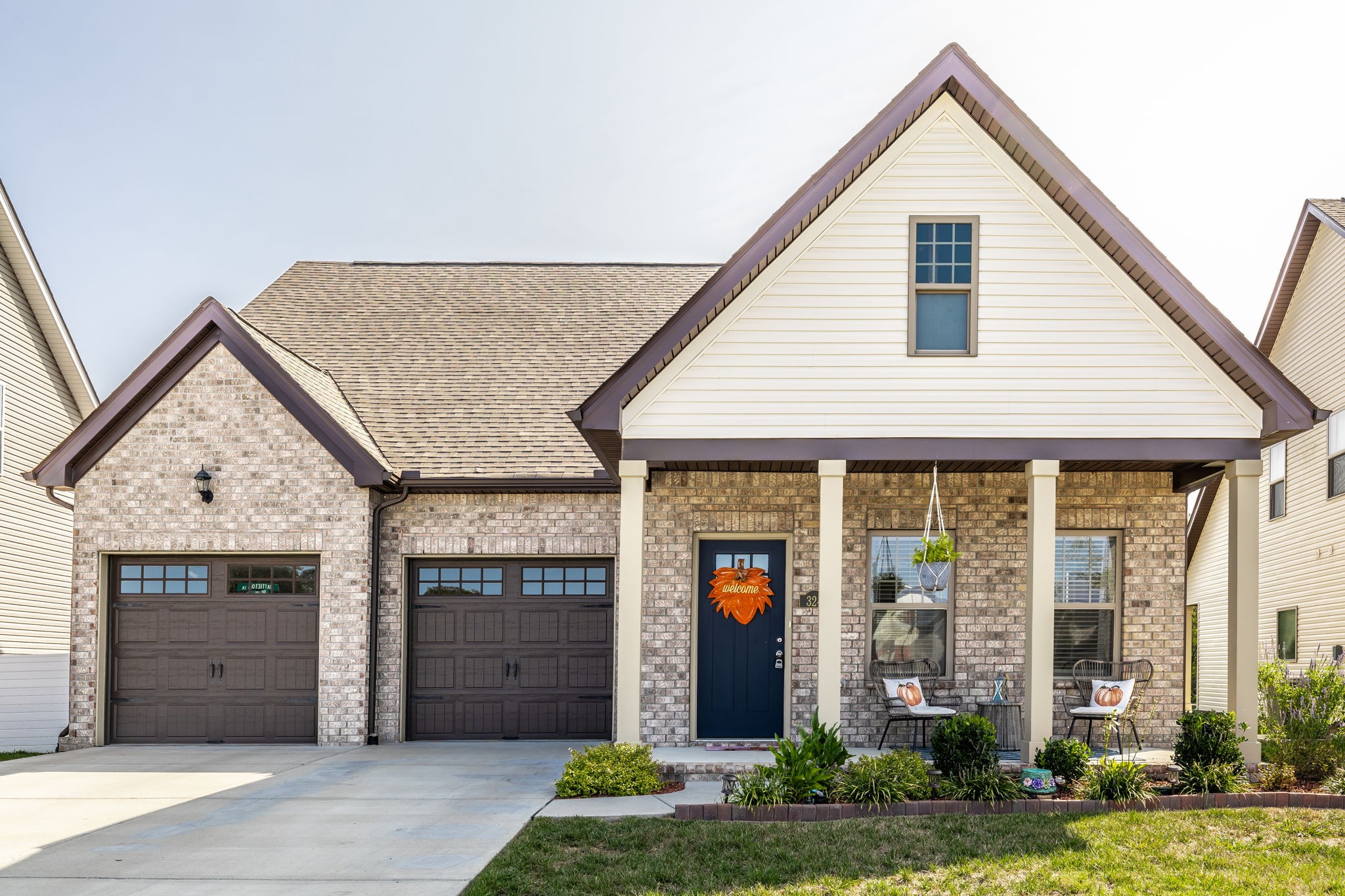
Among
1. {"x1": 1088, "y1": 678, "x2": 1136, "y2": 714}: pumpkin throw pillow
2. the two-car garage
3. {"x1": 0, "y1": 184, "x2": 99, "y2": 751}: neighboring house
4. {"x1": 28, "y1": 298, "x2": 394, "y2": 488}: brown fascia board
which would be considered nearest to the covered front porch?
{"x1": 1088, "y1": 678, "x2": 1136, "y2": 714}: pumpkin throw pillow

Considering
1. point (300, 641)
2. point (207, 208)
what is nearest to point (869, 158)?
point (300, 641)

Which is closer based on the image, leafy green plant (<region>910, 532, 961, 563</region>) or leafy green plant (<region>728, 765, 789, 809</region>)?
leafy green plant (<region>728, 765, 789, 809</region>)

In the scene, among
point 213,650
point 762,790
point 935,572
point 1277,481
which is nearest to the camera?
point 762,790

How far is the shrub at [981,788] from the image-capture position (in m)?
9.02

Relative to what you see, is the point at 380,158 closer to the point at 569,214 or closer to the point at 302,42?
the point at 302,42

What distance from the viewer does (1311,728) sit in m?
9.96

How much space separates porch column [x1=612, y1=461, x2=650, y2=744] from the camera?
10.3 meters

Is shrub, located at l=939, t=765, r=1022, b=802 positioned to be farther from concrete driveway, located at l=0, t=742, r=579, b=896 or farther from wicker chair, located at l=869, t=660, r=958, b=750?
concrete driveway, located at l=0, t=742, r=579, b=896

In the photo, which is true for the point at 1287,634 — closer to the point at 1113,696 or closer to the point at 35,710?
the point at 1113,696

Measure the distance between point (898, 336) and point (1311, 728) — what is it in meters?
5.04

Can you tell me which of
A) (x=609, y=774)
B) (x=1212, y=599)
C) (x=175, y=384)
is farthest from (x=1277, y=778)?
(x=1212, y=599)

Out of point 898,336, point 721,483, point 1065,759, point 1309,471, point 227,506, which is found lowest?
point 1065,759

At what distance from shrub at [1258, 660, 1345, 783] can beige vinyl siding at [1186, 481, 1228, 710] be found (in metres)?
10.4

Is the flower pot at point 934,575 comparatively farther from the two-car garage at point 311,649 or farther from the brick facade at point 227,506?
the brick facade at point 227,506
